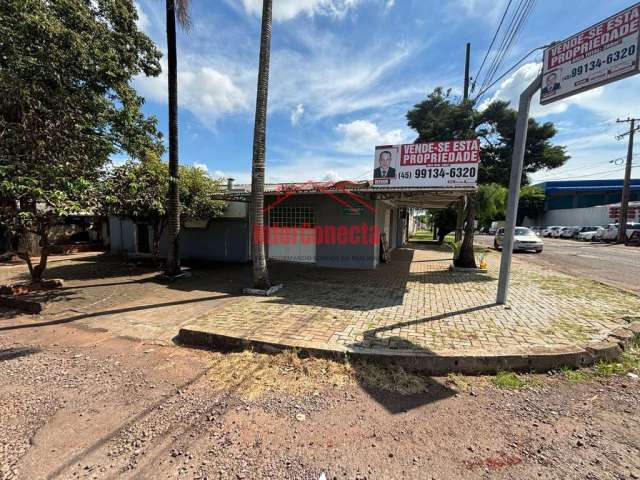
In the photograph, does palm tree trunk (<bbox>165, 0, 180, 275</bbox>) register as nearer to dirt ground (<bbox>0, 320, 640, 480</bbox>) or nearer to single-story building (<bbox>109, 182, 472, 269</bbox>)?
single-story building (<bbox>109, 182, 472, 269</bbox>)

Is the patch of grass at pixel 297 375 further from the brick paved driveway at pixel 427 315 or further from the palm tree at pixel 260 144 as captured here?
the palm tree at pixel 260 144

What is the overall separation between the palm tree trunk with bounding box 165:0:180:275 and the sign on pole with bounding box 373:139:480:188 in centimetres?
567

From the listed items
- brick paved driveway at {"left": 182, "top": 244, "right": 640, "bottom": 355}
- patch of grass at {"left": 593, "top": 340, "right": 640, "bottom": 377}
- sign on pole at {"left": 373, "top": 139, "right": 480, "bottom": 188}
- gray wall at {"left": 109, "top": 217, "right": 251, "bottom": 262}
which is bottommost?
patch of grass at {"left": 593, "top": 340, "right": 640, "bottom": 377}

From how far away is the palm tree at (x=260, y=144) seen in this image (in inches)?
240

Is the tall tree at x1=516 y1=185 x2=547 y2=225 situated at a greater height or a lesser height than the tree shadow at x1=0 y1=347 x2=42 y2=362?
greater

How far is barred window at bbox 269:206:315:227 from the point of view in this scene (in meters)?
10.5

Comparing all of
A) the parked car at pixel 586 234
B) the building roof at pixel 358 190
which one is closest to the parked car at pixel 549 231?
the parked car at pixel 586 234

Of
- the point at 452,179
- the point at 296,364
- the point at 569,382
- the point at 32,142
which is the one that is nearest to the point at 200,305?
the point at 296,364

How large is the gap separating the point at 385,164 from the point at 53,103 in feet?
27.1

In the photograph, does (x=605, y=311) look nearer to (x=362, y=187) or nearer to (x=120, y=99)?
(x=362, y=187)

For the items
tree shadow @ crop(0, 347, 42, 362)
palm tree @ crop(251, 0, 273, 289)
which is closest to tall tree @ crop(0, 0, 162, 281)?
tree shadow @ crop(0, 347, 42, 362)

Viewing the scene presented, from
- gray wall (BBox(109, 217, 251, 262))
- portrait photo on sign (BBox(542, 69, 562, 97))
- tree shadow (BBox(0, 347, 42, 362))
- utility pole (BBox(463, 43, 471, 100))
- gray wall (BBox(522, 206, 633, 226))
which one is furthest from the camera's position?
gray wall (BBox(522, 206, 633, 226))

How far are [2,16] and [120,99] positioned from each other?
9.15 ft

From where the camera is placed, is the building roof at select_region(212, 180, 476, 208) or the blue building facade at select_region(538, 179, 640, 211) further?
the blue building facade at select_region(538, 179, 640, 211)
